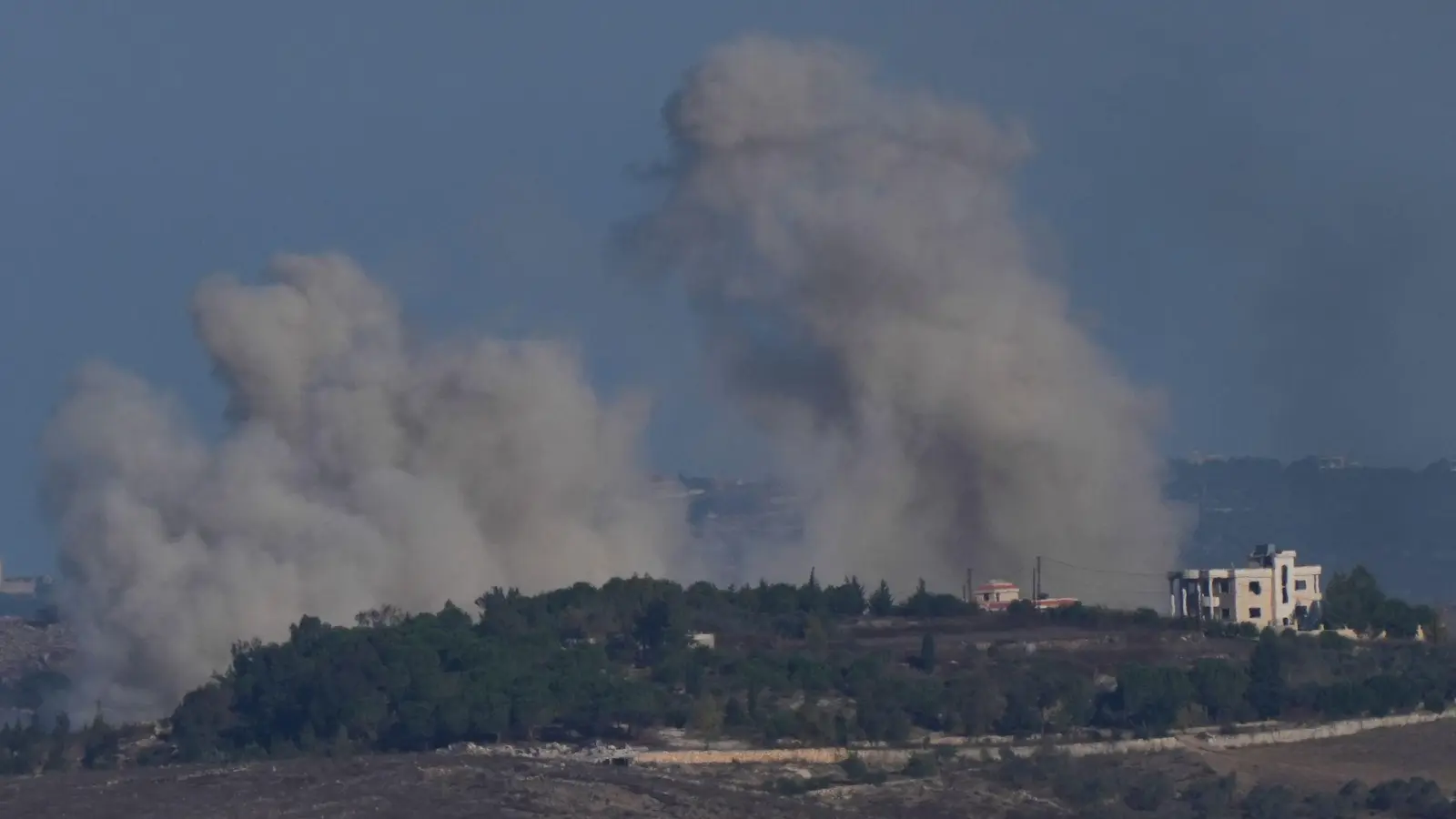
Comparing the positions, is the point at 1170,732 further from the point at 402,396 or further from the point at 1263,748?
the point at 402,396

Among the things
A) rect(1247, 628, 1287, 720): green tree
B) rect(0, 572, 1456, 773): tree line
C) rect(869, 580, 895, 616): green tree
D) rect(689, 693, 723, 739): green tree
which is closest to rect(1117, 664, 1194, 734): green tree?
rect(0, 572, 1456, 773): tree line

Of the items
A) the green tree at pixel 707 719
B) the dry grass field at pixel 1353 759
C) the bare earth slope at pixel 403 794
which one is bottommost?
the bare earth slope at pixel 403 794

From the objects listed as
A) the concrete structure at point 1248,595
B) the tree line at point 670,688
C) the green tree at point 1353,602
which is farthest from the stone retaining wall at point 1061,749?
the concrete structure at point 1248,595

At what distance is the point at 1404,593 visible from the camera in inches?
4377

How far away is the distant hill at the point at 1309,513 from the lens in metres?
109

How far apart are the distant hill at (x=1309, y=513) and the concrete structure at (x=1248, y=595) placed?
23.5 meters

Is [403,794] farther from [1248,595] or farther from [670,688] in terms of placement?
[1248,595]

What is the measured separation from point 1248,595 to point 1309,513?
260 ft

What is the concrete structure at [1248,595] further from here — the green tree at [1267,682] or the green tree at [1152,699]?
the green tree at [1152,699]

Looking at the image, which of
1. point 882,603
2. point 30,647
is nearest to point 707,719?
point 882,603

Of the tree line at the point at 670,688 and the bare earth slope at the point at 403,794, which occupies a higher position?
the tree line at the point at 670,688

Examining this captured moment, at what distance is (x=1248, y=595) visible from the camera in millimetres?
66000

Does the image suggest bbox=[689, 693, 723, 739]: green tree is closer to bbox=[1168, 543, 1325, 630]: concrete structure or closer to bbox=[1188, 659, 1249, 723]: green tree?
bbox=[1188, 659, 1249, 723]: green tree

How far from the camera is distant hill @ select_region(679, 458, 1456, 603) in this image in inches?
4274
